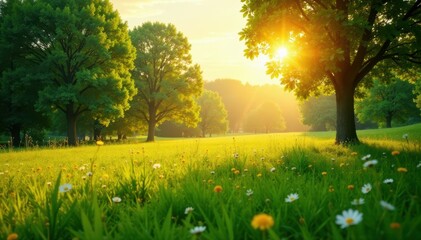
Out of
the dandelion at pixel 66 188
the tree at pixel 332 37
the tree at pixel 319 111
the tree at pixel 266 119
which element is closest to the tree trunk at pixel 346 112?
the tree at pixel 332 37

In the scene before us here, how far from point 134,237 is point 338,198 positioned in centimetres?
232

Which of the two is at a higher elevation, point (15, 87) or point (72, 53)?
point (72, 53)

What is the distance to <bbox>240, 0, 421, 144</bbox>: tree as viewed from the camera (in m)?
11.5

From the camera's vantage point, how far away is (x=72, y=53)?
27359mm

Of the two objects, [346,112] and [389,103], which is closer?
[346,112]

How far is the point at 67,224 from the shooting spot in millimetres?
3203

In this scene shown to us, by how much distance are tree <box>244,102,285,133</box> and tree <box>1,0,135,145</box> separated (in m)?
65.4

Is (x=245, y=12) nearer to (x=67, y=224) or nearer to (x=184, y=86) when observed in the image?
(x=67, y=224)

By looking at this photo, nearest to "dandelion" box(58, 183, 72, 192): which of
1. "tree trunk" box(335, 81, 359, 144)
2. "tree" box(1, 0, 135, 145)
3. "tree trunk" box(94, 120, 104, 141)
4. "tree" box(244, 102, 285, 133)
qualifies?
"tree trunk" box(335, 81, 359, 144)

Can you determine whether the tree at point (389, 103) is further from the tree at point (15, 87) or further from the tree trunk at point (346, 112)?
the tree at point (15, 87)

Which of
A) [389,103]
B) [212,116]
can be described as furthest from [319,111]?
[212,116]

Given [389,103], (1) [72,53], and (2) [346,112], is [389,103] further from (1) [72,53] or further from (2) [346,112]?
(1) [72,53]

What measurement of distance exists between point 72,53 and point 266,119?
6916cm

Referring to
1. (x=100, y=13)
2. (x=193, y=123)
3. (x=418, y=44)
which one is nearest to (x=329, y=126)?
(x=193, y=123)
